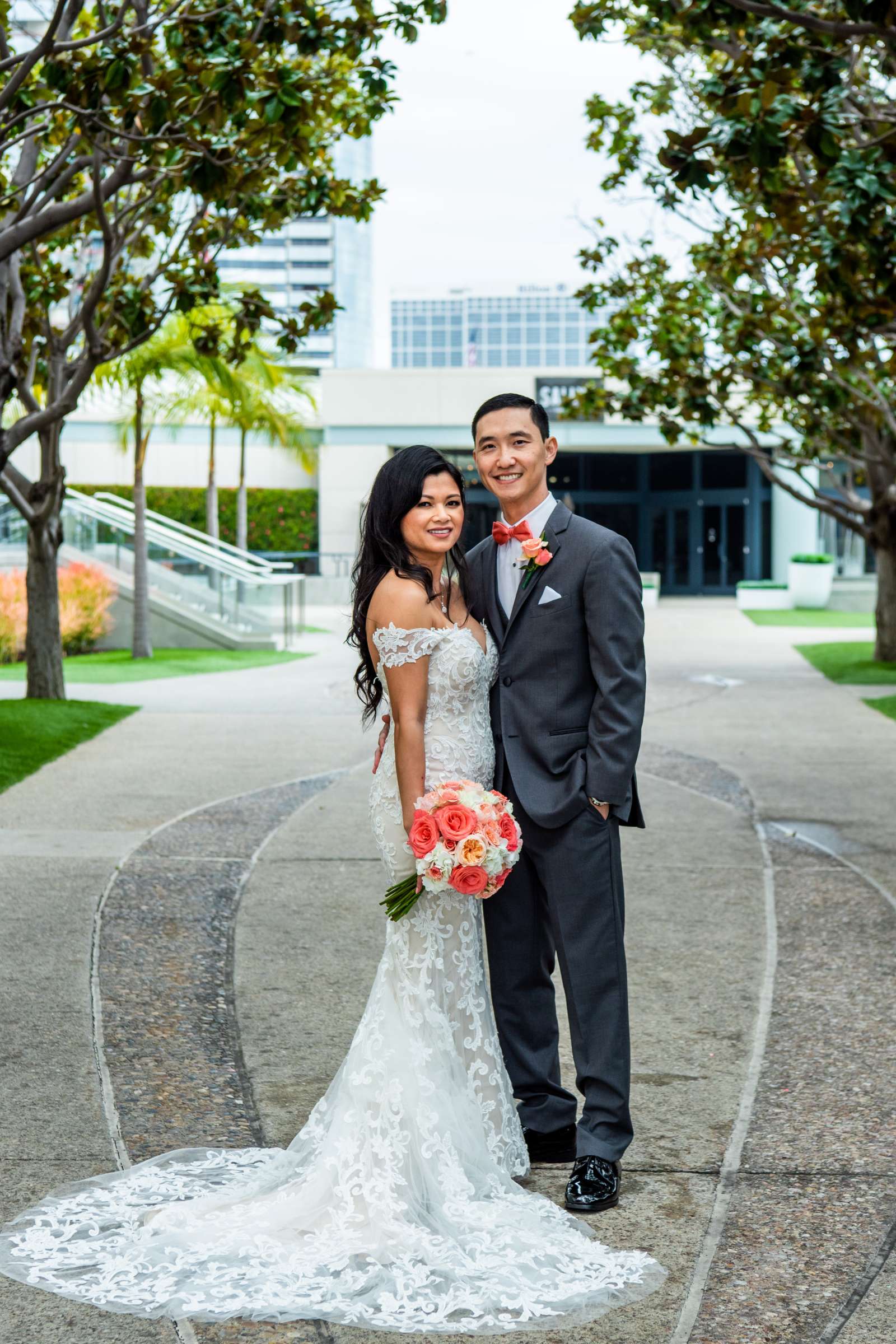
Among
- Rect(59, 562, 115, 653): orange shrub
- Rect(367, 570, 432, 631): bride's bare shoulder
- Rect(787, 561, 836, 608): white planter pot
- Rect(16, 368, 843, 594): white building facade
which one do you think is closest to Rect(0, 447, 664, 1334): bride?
Rect(367, 570, 432, 631): bride's bare shoulder

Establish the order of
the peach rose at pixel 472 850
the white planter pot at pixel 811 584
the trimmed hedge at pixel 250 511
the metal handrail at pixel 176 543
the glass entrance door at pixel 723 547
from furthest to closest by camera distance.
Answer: the glass entrance door at pixel 723 547
the trimmed hedge at pixel 250 511
the white planter pot at pixel 811 584
the metal handrail at pixel 176 543
the peach rose at pixel 472 850

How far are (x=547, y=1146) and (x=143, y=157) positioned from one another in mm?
7937

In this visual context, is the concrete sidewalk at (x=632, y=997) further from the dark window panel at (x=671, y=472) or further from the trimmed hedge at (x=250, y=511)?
the dark window panel at (x=671, y=472)

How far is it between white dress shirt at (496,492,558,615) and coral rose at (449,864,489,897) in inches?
29.2

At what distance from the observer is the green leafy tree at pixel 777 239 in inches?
309

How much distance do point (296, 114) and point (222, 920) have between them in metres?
4.63

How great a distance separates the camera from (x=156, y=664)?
21438 mm

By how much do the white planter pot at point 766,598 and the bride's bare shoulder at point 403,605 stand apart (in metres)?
34.2

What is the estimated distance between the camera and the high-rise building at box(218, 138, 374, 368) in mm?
153125

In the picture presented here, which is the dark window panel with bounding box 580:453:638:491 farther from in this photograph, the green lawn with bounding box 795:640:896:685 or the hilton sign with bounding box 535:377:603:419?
the green lawn with bounding box 795:640:896:685

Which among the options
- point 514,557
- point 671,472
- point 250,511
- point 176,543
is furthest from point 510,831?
point 671,472

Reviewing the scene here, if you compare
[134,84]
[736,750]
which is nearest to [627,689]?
[134,84]

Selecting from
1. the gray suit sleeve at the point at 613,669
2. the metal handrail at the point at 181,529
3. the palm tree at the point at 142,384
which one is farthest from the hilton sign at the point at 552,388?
the gray suit sleeve at the point at 613,669

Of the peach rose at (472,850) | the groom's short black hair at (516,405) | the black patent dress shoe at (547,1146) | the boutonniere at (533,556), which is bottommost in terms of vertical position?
the black patent dress shoe at (547,1146)
